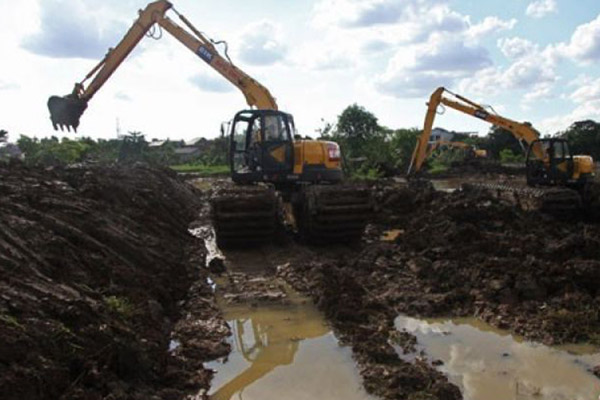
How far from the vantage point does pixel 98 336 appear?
5.52 m

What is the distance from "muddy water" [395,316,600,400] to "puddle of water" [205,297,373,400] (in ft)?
3.48

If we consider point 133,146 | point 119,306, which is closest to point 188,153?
point 133,146

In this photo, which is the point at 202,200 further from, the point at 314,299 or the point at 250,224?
the point at 314,299

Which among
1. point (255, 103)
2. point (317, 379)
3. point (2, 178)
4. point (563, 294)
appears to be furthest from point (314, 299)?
point (255, 103)

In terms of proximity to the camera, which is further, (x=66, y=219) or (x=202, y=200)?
(x=202, y=200)

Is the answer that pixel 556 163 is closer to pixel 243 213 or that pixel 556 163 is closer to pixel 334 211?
pixel 334 211

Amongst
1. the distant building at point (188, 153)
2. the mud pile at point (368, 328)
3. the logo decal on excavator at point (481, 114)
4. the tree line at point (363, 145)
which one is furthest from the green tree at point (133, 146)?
the mud pile at point (368, 328)

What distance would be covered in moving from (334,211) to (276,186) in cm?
208

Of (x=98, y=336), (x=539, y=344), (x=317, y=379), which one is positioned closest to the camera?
(x=98, y=336)

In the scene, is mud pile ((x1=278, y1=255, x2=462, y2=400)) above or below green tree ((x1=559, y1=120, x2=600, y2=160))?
below

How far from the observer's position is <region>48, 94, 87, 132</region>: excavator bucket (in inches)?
628

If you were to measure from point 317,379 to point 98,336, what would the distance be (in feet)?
7.36

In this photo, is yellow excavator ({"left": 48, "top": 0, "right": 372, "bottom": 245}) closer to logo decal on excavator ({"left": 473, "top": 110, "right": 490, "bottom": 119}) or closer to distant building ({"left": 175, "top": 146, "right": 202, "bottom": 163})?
logo decal on excavator ({"left": 473, "top": 110, "right": 490, "bottom": 119})

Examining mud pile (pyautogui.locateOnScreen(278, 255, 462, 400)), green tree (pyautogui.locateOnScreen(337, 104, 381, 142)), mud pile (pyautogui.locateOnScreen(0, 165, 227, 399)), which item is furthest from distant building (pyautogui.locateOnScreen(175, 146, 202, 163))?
mud pile (pyautogui.locateOnScreen(278, 255, 462, 400))
